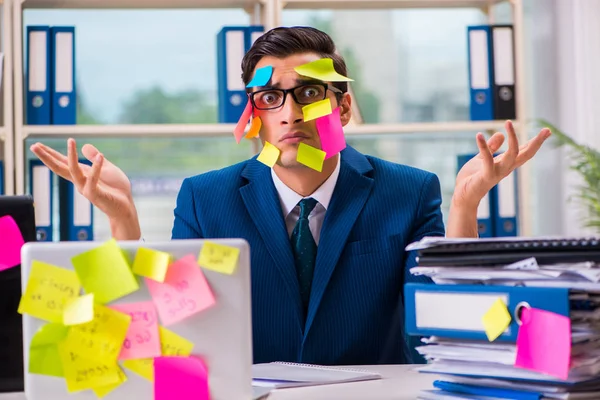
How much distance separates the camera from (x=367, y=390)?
1.18m

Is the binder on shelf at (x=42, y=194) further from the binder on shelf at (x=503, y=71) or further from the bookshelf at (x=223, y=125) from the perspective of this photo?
the binder on shelf at (x=503, y=71)

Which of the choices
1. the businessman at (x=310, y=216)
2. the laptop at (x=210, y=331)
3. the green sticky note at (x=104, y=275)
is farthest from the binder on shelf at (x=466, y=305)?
the businessman at (x=310, y=216)

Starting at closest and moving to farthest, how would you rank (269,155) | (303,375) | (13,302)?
(13,302), (303,375), (269,155)

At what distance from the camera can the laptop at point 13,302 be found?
1163 millimetres

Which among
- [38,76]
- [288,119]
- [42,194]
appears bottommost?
[42,194]

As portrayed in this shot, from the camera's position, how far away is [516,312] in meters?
1.01

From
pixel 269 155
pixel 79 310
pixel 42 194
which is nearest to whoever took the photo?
pixel 79 310

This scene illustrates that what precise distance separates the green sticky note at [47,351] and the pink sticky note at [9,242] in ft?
0.74

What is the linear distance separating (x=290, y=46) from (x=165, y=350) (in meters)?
1.06

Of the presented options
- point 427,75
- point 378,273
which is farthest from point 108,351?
point 427,75

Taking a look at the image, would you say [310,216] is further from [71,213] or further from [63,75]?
[63,75]

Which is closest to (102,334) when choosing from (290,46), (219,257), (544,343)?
(219,257)

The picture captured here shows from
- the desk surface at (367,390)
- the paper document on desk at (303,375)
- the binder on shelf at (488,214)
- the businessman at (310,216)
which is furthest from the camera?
the binder on shelf at (488,214)

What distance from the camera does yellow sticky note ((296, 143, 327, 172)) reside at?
1.76 metres
